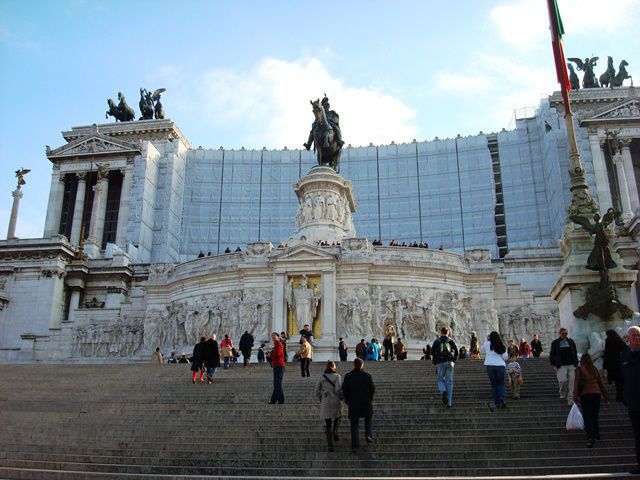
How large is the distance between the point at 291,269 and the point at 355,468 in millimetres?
18725

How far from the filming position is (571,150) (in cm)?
1738

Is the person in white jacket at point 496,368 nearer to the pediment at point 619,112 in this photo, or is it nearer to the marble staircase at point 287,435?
the marble staircase at point 287,435

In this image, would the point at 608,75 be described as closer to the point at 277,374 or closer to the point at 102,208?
the point at 102,208

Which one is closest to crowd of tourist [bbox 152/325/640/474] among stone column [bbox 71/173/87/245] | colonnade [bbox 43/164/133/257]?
colonnade [bbox 43/164/133/257]

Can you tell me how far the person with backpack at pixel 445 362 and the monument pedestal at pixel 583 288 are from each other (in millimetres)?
3510

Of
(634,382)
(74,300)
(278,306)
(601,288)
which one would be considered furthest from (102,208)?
(634,382)

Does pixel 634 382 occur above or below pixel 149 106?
below

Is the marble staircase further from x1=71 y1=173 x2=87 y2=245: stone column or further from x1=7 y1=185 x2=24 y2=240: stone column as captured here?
x1=71 y1=173 x2=87 y2=245: stone column

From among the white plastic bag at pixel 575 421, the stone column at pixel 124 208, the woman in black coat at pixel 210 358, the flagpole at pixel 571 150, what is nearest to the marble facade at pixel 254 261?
the stone column at pixel 124 208

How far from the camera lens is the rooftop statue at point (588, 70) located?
57531 millimetres

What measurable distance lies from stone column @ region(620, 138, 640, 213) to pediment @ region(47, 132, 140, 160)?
3876 cm

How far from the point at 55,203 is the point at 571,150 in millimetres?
51224

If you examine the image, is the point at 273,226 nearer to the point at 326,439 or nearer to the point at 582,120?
the point at 582,120

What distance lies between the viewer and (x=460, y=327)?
28750 mm
